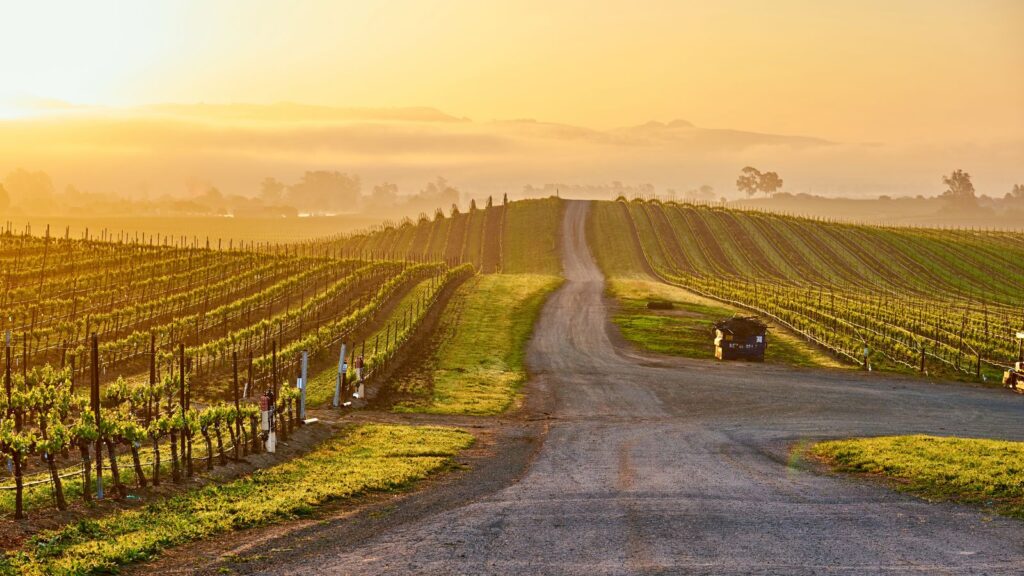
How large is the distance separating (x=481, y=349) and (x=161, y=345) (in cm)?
2334

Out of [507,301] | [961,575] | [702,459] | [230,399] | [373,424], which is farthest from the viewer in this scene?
[507,301]

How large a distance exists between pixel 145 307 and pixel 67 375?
106ft

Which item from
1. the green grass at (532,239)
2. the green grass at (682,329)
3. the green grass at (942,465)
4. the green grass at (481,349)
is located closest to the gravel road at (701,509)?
the green grass at (942,465)

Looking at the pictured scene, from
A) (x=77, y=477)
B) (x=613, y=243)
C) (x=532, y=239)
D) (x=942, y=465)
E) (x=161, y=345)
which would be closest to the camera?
(x=77, y=477)

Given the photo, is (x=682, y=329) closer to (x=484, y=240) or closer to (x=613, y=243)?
(x=613, y=243)

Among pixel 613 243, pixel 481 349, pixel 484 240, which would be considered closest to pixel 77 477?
pixel 481 349

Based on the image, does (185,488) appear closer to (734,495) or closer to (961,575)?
(734,495)

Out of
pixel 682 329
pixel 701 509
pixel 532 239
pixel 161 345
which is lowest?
pixel 161 345

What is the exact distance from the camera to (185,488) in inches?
1092

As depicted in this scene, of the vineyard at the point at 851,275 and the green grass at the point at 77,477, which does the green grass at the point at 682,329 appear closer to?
the vineyard at the point at 851,275

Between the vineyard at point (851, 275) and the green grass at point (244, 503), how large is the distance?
4486 centimetres

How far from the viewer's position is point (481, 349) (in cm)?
7075

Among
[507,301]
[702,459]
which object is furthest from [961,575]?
[507,301]

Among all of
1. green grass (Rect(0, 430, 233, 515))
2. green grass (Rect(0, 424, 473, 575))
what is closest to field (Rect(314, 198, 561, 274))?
green grass (Rect(0, 424, 473, 575))
